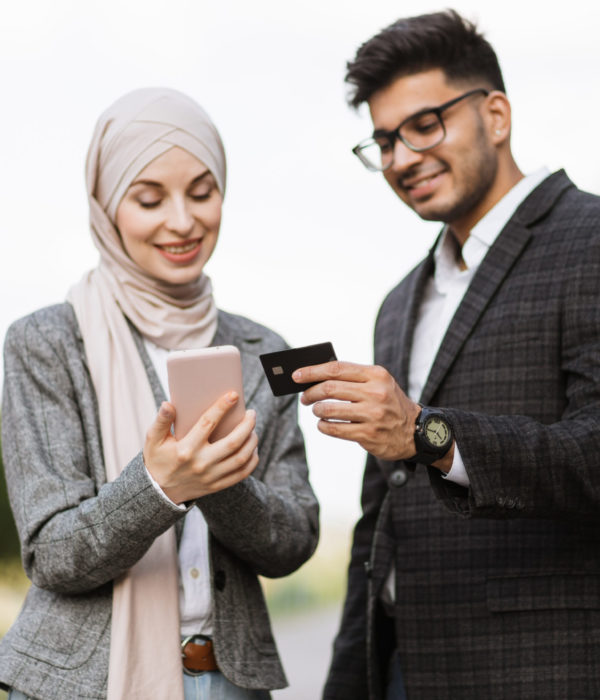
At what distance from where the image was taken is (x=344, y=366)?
2.27 m

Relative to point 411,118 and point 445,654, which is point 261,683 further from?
point 411,118

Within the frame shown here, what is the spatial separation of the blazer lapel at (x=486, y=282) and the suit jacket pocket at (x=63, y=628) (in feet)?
3.73

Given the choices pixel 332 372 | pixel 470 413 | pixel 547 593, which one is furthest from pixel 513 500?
pixel 332 372

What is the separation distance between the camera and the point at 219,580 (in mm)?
2465

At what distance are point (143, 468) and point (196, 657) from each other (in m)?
0.56

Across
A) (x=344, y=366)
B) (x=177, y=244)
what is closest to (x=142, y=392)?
(x=177, y=244)

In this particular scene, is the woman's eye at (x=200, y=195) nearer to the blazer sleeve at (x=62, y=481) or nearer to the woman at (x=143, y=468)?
the woman at (x=143, y=468)

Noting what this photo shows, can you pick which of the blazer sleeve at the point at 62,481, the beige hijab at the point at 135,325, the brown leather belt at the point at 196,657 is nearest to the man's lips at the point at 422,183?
the beige hijab at the point at 135,325

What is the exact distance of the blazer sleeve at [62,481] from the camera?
2.22 meters

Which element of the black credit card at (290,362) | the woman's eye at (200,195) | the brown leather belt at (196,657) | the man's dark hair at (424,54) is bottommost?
the brown leather belt at (196,657)

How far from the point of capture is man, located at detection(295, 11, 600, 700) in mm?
2461

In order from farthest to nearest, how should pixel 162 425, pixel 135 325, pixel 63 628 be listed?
pixel 135 325 → pixel 63 628 → pixel 162 425

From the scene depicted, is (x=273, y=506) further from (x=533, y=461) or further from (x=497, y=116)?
(x=497, y=116)

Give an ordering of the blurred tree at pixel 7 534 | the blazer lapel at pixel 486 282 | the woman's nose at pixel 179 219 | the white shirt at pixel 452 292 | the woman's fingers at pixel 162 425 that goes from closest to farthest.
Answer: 1. the woman's fingers at pixel 162 425
2. the woman's nose at pixel 179 219
3. the blazer lapel at pixel 486 282
4. the white shirt at pixel 452 292
5. the blurred tree at pixel 7 534
